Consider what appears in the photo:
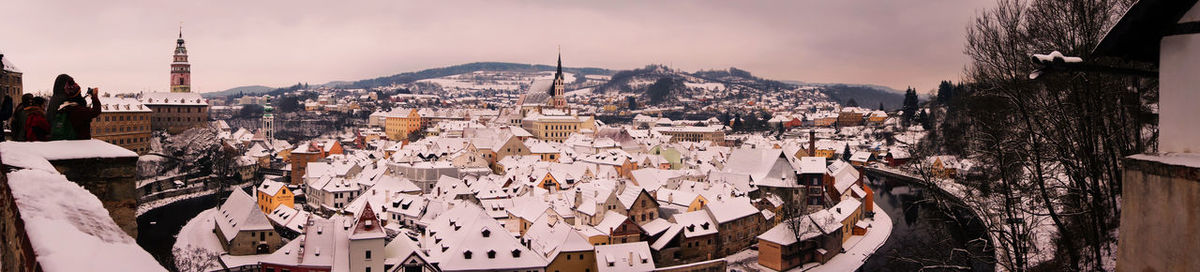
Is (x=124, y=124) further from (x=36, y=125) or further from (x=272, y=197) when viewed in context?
(x=36, y=125)

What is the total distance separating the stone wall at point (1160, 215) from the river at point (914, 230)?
16.8 ft

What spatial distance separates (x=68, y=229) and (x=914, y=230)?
26064 millimetres

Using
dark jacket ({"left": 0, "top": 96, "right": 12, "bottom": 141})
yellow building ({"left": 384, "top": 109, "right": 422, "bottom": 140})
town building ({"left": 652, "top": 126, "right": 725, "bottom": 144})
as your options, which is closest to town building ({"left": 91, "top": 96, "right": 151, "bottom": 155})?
yellow building ({"left": 384, "top": 109, "right": 422, "bottom": 140})

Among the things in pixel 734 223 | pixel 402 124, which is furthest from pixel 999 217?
pixel 402 124

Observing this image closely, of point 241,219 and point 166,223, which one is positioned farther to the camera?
point 166,223

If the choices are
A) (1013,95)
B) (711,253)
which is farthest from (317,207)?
(1013,95)

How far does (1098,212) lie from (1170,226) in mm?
5041

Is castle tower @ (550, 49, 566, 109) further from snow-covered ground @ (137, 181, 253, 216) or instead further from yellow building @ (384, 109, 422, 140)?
snow-covered ground @ (137, 181, 253, 216)

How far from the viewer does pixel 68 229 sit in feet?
7.11

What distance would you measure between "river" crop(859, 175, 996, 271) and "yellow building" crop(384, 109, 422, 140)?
44.5 m

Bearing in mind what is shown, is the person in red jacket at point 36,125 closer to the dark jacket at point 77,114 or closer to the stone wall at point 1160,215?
the dark jacket at point 77,114

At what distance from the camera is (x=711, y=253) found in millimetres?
21359

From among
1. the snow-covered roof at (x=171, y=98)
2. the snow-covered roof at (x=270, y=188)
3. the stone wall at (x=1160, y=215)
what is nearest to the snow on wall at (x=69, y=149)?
the stone wall at (x=1160, y=215)

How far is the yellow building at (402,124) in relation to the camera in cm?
6712
